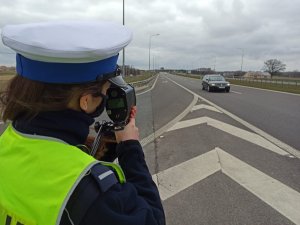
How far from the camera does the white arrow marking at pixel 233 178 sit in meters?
5.15

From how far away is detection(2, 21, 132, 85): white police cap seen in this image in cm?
129

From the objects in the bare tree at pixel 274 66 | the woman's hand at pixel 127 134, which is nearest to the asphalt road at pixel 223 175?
the woman's hand at pixel 127 134

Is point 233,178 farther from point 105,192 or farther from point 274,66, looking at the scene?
point 274,66

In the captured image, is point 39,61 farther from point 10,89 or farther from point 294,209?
point 294,209

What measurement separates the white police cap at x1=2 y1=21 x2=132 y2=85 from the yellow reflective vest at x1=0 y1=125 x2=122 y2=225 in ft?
0.73

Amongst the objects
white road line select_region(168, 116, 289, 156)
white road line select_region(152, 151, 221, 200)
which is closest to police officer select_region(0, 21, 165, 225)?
white road line select_region(152, 151, 221, 200)

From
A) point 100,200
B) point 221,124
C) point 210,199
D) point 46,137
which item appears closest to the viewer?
point 100,200

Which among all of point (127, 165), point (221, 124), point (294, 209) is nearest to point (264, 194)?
point (294, 209)

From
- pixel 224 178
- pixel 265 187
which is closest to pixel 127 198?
pixel 265 187

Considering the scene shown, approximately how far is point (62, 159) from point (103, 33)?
44 cm

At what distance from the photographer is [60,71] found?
136 centimetres

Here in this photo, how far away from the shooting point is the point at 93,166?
1271 mm

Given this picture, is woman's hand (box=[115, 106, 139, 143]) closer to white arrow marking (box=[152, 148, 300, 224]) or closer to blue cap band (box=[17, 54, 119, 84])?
blue cap band (box=[17, 54, 119, 84])

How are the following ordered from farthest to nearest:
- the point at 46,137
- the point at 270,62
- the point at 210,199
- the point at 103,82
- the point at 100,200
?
1. the point at 270,62
2. the point at 210,199
3. the point at 103,82
4. the point at 46,137
5. the point at 100,200
